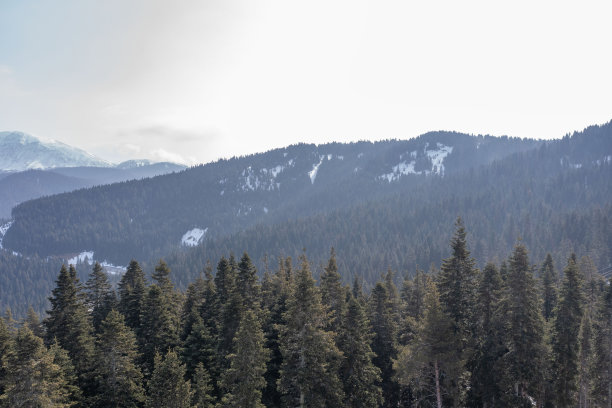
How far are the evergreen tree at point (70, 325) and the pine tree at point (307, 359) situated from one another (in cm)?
1639

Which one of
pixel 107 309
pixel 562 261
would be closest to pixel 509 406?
pixel 107 309

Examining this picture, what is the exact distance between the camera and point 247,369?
22.6 meters

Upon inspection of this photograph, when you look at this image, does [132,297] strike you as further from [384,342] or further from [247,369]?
[384,342]

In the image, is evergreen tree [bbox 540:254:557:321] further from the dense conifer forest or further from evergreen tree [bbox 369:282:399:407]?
evergreen tree [bbox 369:282:399:407]

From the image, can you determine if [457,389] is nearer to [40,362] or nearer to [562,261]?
[40,362]

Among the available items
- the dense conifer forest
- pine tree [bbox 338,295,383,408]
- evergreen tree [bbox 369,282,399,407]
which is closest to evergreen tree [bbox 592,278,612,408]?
the dense conifer forest

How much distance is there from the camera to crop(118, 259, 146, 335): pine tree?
37688 millimetres

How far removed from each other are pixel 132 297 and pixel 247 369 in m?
22.1

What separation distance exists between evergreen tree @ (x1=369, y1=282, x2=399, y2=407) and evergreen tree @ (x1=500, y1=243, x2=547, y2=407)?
10076 millimetres

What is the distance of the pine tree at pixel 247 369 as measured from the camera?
72.4 ft

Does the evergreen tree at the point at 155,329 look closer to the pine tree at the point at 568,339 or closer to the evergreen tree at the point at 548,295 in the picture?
the pine tree at the point at 568,339

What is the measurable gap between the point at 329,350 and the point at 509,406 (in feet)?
40.5

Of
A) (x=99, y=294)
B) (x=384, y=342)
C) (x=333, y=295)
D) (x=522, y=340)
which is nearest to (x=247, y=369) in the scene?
(x=333, y=295)

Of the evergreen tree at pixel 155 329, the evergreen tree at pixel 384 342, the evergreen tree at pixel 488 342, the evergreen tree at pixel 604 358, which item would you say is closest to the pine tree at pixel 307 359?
the evergreen tree at pixel 384 342
